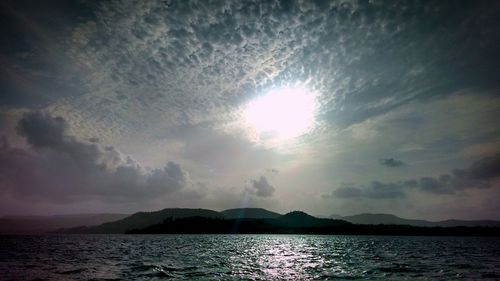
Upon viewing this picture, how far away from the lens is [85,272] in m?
42.8

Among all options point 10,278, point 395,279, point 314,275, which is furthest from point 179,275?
point 395,279

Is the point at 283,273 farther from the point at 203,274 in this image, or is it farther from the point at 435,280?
the point at 435,280

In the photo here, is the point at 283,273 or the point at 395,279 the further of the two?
the point at 283,273

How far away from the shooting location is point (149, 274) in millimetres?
40188

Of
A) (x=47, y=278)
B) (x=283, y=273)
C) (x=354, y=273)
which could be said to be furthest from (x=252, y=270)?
(x=47, y=278)

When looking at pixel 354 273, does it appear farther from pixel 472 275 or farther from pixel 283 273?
pixel 472 275

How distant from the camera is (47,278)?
124ft

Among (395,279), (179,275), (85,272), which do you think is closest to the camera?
(395,279)

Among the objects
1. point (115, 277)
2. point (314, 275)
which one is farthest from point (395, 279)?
point (115, 277)

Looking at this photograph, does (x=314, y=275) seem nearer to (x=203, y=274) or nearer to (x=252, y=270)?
(x=252, y=270)

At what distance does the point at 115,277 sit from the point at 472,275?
4318 cm

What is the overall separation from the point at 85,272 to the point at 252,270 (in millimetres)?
21379

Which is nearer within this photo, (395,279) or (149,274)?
(395,279)

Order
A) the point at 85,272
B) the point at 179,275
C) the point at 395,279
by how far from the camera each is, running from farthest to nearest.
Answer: the point at 85,272 → the point at 179,275 → the point at 395,279
